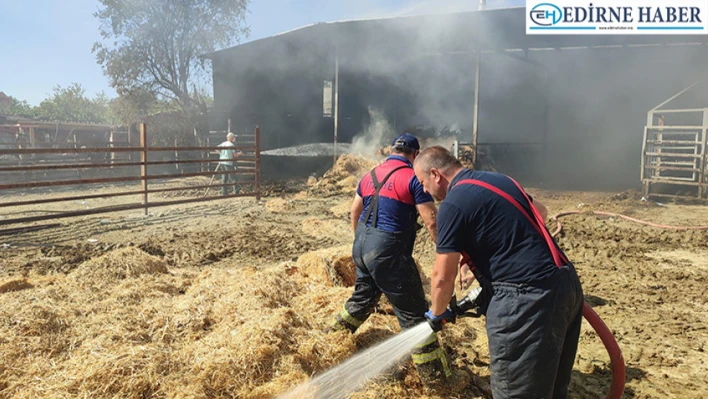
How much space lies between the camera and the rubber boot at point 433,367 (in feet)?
9.72

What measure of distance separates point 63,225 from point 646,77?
65.4 feet

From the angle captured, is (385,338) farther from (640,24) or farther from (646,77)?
(646,77)

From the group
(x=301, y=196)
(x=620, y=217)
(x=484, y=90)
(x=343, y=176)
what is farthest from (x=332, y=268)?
(x=484, y=90)

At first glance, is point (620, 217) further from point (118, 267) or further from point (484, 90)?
point (484, 90)

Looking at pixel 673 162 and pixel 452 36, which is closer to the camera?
pixel 673 162

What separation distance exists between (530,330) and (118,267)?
12.7ft

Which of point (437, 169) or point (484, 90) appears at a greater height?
point (484, 90)

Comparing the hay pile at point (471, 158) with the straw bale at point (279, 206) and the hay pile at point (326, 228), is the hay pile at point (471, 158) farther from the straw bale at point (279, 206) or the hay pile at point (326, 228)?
the hay pile at point (326, 228)

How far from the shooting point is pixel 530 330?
7.00 feet

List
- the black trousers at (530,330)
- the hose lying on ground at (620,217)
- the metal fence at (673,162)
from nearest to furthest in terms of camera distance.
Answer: the black trousers at (530,330) < the hose lying on ground at (620,217) < the metal fence at (673,162)

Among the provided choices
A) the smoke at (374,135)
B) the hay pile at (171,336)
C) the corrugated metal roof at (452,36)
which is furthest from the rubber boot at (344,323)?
the smoke at (374,135)

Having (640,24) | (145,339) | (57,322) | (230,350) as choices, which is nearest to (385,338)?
(230,350)

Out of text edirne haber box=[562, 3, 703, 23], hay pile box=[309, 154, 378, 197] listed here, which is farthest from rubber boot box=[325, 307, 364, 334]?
text edirne haber box=[562, 3, 703, 23]

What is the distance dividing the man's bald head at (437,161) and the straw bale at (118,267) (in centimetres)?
324
